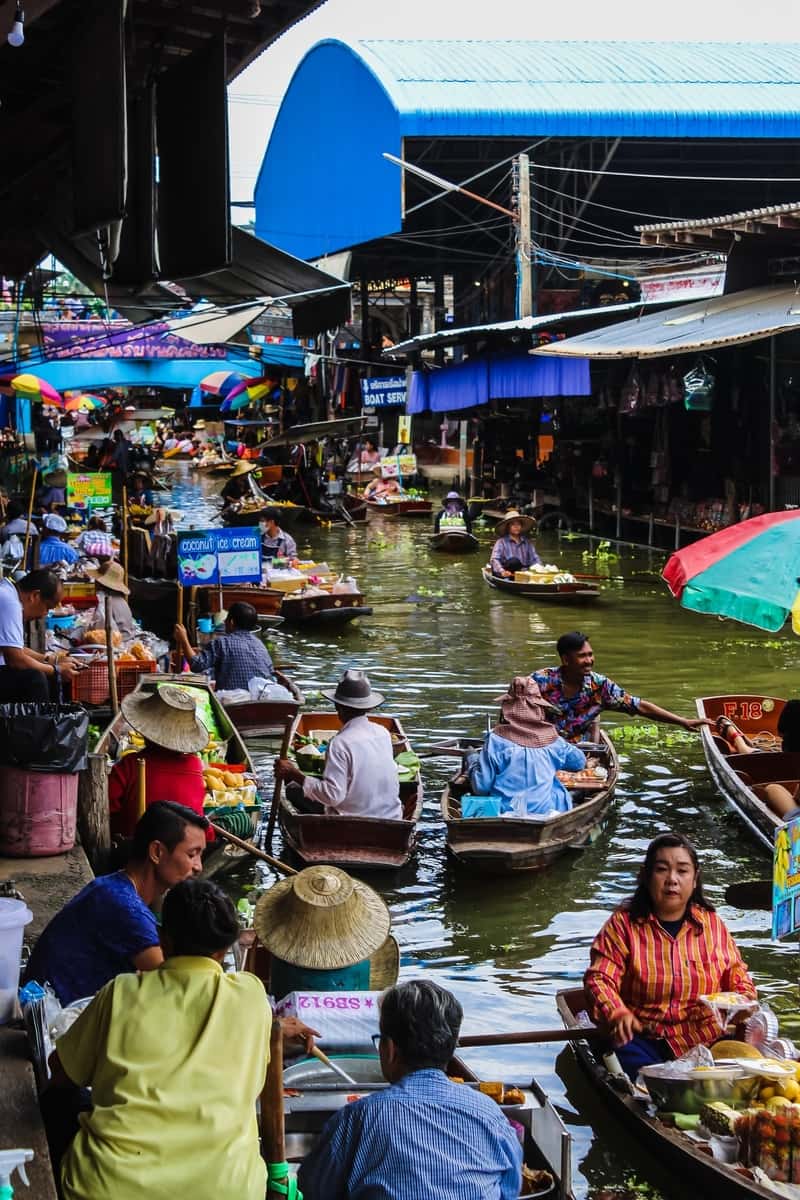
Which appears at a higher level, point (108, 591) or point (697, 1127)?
point (108, 591)

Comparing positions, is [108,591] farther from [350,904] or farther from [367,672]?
[350,904]

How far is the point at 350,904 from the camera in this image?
17.9 feet

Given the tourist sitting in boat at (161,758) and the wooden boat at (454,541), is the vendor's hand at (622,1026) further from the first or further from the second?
the wooden boat at (454,541)

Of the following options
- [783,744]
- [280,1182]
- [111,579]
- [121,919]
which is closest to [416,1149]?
[280,1182]

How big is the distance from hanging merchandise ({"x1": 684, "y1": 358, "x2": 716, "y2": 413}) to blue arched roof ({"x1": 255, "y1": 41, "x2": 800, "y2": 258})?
879cm

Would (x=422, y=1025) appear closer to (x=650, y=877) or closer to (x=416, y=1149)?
(x=416, y=1149)

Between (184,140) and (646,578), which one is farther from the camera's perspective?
(646,578)

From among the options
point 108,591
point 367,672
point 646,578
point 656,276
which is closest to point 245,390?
point 656,276

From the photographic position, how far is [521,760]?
9.24 meters

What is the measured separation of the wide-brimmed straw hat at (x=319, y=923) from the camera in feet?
17.8

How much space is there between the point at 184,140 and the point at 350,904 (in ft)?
15.7

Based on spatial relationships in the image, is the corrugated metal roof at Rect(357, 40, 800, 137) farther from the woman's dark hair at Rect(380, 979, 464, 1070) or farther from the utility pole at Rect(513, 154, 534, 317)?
the woman's dark hair at Rect(380, 979, 464, 1070)

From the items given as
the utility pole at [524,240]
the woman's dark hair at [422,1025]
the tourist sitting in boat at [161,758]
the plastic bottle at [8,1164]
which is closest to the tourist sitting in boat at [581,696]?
the tourist sitting in boat at [161,758]

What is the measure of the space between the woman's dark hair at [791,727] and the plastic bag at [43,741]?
4968 millimetres
